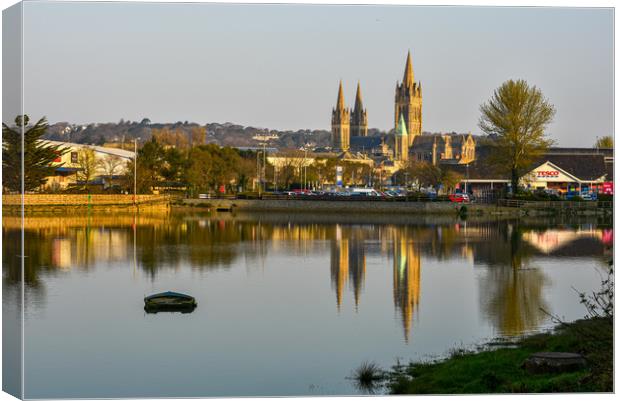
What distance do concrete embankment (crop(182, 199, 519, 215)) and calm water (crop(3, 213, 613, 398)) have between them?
15.7m

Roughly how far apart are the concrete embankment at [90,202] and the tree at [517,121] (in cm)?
2114

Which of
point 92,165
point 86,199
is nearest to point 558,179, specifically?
point 86,199

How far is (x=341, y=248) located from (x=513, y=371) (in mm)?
23496

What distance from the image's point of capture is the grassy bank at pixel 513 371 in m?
12.1

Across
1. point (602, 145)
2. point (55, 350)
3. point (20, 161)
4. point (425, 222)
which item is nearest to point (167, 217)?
point (425, 222)

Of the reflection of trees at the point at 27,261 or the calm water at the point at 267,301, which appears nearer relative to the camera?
the calm water at the point at 267,301

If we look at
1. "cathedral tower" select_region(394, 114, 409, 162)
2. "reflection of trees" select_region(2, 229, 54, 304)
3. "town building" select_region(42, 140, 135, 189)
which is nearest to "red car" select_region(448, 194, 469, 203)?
"town building" select_region(42, 140, 135, 189)

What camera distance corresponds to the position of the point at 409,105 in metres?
186

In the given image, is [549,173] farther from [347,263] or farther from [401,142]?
[401,142]

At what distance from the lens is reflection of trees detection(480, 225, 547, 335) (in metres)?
19.4

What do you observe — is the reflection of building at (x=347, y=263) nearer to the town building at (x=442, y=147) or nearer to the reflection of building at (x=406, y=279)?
the reflection of building at (x=406, y=279)

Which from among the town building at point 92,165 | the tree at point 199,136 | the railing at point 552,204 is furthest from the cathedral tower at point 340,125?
the railing at point 552,204

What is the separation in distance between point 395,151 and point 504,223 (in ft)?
432

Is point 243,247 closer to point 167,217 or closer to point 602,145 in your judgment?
point 167,217
